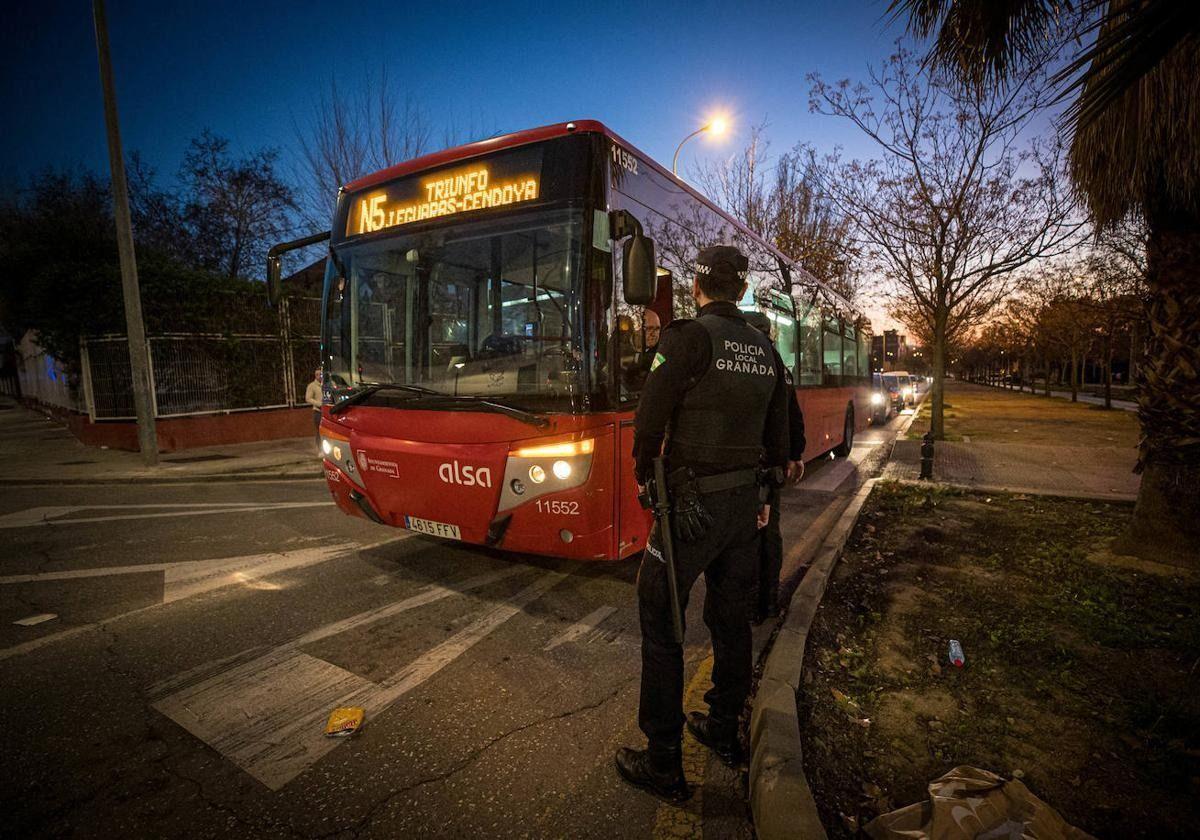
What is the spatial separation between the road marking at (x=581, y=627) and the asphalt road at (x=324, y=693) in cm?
2

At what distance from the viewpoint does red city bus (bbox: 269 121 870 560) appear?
3.56 m

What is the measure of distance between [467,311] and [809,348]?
6.22 meters

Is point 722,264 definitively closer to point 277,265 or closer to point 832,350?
point 277,265

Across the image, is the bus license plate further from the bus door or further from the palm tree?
the palm tree

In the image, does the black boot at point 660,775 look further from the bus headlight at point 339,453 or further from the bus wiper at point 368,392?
the bus headlight at point 339,453

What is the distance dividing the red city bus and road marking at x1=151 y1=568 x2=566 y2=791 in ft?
3.27

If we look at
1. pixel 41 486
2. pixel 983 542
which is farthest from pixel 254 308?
pixel 983 542

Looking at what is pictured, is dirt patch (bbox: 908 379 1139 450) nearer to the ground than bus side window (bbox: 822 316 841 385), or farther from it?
nearer to the ground

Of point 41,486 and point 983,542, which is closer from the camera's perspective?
point 983,542

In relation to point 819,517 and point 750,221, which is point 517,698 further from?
point 750,221

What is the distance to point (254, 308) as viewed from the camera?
13.8 metres

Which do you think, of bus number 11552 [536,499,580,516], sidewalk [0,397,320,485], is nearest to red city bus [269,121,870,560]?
bus number 11552 [536,499,580,516]

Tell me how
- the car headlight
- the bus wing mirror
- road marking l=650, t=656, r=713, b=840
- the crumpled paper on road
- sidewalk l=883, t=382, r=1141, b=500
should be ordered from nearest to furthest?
the crumpled paper on road
road marking l=650, t=656, r=713, b=840
the bus wing mirror
the car headlight
sidewalk l=883, t=382, r=1141, b=500

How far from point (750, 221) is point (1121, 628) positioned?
1844cm
